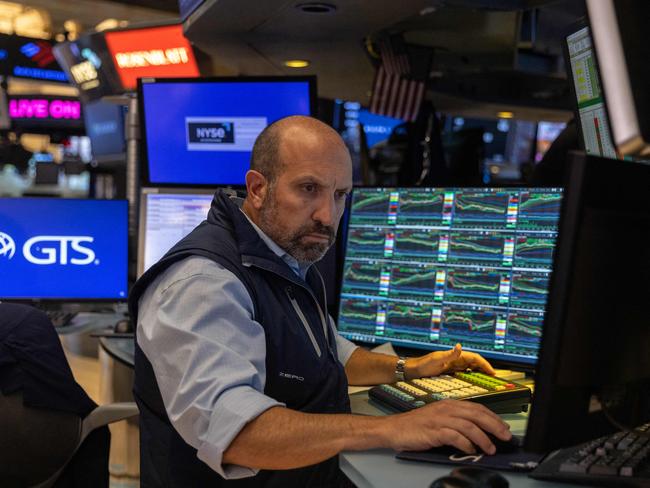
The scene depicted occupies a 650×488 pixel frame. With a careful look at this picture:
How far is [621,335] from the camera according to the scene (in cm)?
85

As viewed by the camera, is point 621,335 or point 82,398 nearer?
point 621,335

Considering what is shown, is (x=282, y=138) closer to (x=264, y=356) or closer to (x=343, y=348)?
(x=264, y=356)

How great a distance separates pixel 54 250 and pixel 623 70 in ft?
8.31

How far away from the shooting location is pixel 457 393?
1440mm

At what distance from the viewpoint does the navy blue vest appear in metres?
1.36

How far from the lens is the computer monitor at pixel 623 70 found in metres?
0.81

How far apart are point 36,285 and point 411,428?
7.12 feet

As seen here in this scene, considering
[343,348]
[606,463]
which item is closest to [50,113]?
[343,348]

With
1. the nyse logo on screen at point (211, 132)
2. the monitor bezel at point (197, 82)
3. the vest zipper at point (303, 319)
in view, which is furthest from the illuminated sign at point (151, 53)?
the vest zipper at point (303, 319)

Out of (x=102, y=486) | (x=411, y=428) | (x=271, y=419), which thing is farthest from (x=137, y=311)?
(x=102, y=486)

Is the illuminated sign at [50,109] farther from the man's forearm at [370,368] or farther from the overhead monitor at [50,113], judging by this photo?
the man's forearm at [370,368]

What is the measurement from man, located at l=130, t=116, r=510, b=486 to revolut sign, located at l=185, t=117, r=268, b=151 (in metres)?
0.91

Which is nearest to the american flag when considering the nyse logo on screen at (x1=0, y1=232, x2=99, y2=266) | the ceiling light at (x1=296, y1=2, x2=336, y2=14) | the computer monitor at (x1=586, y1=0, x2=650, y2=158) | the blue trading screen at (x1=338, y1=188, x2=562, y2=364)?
the ceiling light at (x1=296, y1=2, x2=336, y2=14)

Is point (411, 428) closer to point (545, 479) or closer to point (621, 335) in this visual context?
point (545, 479)
